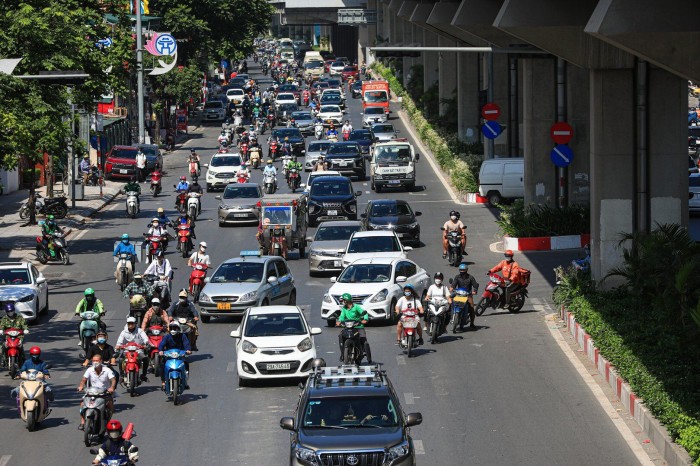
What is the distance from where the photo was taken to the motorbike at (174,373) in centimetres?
2453

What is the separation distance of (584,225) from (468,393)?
1895 cm

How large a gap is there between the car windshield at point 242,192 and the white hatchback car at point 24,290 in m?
17.2

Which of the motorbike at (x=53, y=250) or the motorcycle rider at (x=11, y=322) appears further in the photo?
the motorbike at (x=53, y=250)

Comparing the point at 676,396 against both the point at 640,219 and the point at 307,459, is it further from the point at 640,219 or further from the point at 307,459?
the point at 640,219

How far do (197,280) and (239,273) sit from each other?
7.75ft

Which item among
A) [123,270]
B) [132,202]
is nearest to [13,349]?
[123,270]

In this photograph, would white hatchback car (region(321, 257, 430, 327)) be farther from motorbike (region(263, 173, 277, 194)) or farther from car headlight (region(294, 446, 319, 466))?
motorbike (region(263, 173, 277, 194))

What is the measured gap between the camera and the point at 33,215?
173ft

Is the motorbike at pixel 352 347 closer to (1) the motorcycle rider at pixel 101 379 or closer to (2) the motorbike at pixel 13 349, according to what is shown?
(1) the motorcycle rider at pixel 101 379

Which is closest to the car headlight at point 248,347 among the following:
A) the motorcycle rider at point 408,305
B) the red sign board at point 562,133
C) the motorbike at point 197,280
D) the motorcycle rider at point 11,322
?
the motorcycle rider at point 408,305

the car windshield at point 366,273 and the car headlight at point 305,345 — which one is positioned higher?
the car windshield at point 366,273

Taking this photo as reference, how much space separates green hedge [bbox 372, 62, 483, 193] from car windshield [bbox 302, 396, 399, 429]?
3772 centimetres

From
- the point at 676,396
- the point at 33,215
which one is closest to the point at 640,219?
the point at 676,396

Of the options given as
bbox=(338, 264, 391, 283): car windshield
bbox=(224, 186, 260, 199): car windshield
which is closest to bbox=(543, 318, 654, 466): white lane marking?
bbox=(338, 264, 391, 283): car windshield
